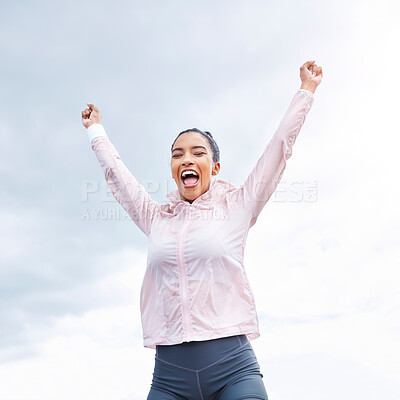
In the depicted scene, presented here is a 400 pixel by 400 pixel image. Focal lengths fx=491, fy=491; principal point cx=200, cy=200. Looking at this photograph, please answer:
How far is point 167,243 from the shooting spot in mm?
3537

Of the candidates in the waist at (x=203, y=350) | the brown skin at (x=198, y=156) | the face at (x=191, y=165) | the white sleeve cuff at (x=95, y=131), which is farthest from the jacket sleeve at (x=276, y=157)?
the white sleeve cuff at (x=95, y=131)

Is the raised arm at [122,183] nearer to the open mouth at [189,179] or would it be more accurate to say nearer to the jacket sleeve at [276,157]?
the open mouth at [189,179]

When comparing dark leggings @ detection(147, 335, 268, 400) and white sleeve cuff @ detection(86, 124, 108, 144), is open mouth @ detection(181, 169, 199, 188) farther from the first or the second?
dark leggings @ detection(147, 335, 268, 400)

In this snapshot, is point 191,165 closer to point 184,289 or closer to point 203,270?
point 203,270

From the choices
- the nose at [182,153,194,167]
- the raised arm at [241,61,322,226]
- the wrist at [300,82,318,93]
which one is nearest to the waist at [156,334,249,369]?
the raised arm at [241,61,322,226]

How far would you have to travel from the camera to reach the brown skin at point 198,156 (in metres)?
3.76

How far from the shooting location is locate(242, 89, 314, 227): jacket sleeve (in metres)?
3.58

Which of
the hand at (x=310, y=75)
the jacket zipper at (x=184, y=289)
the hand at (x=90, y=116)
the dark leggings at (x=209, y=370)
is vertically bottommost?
the dark leggings at (x=209, y=370)

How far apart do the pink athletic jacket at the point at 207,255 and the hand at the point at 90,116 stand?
3.34 feet

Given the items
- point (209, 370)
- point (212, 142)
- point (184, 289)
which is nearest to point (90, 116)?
point (212, 142)

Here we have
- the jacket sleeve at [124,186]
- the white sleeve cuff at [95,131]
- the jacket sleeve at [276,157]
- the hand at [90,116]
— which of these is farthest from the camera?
the hand at [90,116]

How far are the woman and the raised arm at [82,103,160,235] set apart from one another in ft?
0.04

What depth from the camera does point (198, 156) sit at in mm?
3869

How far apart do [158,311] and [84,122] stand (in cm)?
194
